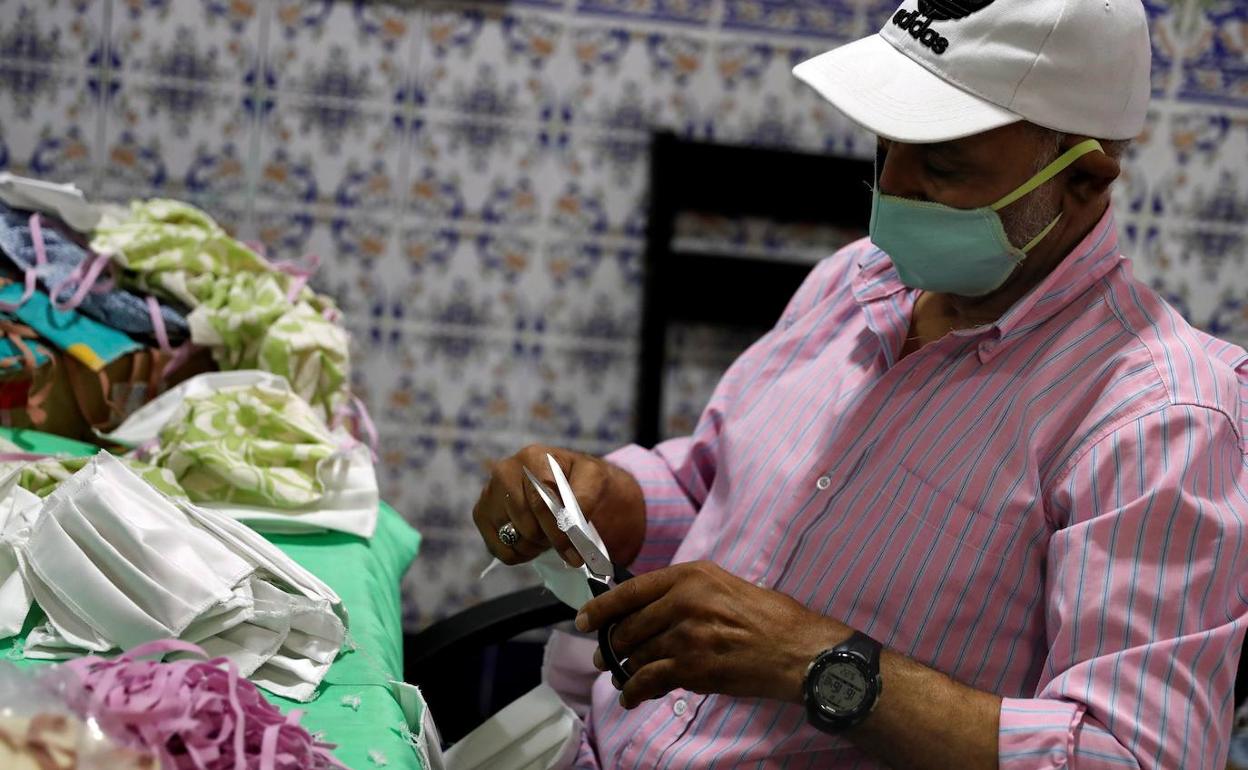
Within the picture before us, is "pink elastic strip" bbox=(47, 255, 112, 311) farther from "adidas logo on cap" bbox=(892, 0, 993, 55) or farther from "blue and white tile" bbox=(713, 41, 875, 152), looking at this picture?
"blue and white tile" bbox=(713, 41, 875, 152)

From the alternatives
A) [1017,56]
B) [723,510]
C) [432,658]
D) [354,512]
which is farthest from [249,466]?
[1017,56]

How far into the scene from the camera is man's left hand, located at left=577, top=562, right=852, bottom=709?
1.28 m

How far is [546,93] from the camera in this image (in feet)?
10.1

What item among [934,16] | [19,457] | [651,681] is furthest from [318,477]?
[934,16]

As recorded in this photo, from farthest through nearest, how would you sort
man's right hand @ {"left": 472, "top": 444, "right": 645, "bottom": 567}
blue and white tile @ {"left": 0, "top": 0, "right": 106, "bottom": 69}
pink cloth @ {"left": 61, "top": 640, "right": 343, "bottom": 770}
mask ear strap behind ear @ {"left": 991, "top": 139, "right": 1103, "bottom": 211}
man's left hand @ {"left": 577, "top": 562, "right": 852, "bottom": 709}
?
blue and white tile @ {"left": 0, "top": 0, "right": 106, "bottom": 69} < man's right hand @ {"left": 472, "top": 444, "right": 645, "bottom": 567} < mask ear strap behind ear @ {"left": 991, "top": 139, "right": 1103, "bottom": 211} < man's left hand @ {"left": 577, "top": 562, "right": 852, "bottom": 709} < pink cloth @ {"left": 61, "top": 640, "right": 343, "bottom": 770}

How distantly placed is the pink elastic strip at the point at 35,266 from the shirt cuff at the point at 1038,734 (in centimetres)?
157

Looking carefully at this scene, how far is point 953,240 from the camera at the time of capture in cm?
142

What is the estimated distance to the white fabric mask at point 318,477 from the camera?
5.80ft

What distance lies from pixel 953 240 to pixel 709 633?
1.73 feet

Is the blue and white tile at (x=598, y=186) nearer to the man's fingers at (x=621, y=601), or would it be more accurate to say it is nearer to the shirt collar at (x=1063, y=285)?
the shirt collar at (x=1063, y=285)

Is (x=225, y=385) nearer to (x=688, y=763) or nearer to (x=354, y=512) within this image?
(x=354, y=512)

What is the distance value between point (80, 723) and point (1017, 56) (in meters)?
1.10

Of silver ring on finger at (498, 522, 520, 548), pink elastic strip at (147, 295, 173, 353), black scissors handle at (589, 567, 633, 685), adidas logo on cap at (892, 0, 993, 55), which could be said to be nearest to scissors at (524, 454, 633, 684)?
black scissors handle at (589, 567, 633, 685)

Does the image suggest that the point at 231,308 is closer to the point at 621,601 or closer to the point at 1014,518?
the point at 621,601
